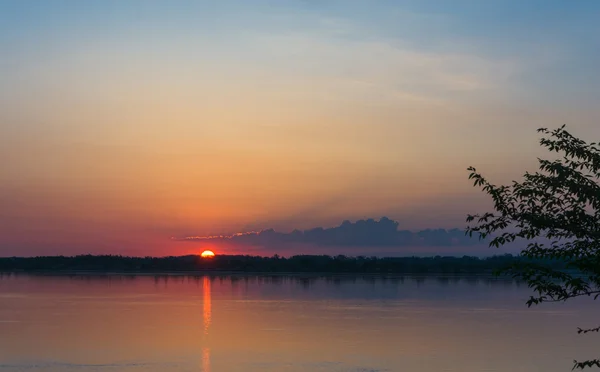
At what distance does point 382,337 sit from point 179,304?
35367 millimetres

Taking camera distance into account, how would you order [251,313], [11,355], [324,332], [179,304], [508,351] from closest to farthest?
[11,355]
[508,351]
[324,332]
[251,313]
[179,304]

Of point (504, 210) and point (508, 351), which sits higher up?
point (504, 210)

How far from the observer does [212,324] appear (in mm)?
54156

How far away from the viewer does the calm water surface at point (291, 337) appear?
116ft

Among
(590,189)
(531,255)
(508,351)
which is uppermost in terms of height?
(590,189)

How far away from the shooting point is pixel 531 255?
13242 millimetres

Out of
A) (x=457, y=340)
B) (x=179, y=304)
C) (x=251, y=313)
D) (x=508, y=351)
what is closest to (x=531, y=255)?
(x=508, y=351)

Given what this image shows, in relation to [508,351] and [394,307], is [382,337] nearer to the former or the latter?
[508,351]

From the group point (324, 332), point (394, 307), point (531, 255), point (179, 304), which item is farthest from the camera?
point (179, 304)

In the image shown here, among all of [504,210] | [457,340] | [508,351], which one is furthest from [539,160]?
[457,340]

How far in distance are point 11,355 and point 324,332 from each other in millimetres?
18645

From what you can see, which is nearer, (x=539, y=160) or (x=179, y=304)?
(x=539, y=160)

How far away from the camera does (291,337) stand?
45875mm

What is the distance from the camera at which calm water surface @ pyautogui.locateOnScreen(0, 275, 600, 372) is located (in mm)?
35344
